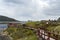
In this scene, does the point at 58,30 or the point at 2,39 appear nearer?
the point at 58,30

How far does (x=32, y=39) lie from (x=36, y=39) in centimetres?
70

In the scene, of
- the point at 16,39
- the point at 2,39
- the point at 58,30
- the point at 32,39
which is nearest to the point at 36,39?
the point at 32,39

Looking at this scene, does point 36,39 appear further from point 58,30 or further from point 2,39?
point 2,39

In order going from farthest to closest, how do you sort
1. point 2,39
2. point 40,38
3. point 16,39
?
1. point 2,39
2. point 16,39
3. point 40,38

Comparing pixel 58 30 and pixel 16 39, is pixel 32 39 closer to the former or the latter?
pixel 58 30

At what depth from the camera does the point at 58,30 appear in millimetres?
31500

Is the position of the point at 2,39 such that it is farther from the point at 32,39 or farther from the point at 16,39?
the point at 32,39

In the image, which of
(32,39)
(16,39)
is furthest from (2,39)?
(32,39)

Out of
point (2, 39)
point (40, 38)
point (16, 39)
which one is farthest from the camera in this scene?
point (2, 39)

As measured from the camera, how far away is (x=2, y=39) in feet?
154

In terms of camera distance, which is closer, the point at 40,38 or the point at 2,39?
the point at 40,38

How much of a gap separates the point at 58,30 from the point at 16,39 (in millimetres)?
8890

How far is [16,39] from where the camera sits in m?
38.1

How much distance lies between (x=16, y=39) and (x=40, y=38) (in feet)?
29.6
